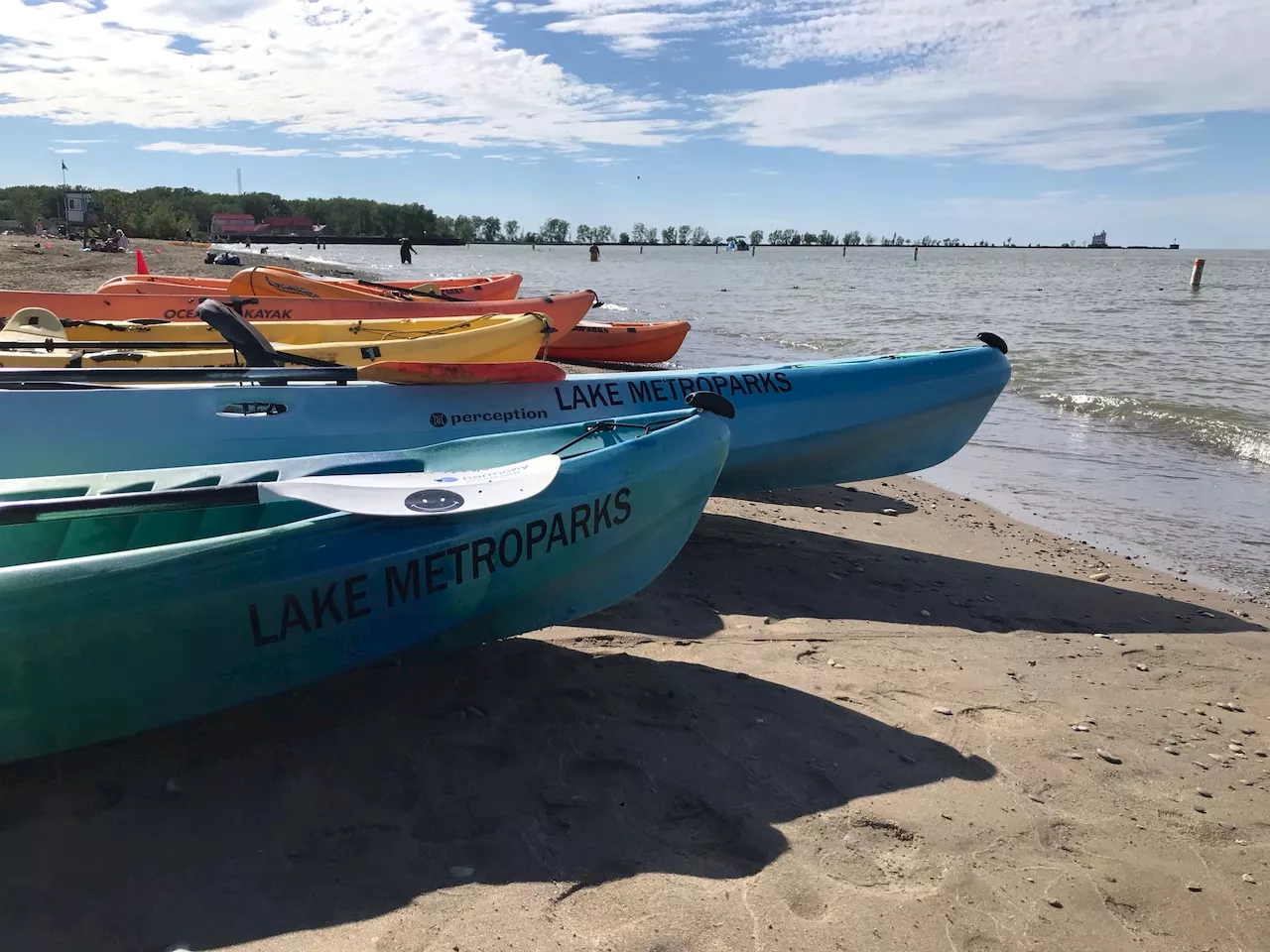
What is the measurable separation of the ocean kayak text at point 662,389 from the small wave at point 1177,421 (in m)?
5.82

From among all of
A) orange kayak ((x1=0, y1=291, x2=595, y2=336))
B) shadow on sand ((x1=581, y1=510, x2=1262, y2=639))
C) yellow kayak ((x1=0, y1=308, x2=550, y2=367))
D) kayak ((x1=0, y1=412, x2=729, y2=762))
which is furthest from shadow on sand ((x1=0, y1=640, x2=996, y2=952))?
orange kayak ((x1=0, y1=291, x2=595, y2=336))

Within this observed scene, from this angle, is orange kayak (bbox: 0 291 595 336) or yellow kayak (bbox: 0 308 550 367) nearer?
yellow kayak (bbox: 0 308 550 367)

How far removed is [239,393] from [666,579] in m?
2.45

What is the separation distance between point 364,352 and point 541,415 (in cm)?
188

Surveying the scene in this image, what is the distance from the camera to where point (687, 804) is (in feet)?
8.92

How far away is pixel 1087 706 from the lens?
3.64m

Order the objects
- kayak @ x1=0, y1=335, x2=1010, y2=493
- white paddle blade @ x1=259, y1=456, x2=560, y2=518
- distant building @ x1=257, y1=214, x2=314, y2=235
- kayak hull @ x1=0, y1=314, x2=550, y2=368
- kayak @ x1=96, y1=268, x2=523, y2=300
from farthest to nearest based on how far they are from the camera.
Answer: distant building @ x1=257, y1=214, x2=314, y2=235
kayak @ x1=96, y1=268, x2=523, y2=300
kayak hull @ x1=0, y1=314, x2=550, y2=368
kayak @ x1=0, y1=335, x2=1010, y2=493
white paddle blade @ x1=259, y1=456, x2=560, y2=518

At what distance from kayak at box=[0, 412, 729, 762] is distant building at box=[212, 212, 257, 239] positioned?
118015 millimetres

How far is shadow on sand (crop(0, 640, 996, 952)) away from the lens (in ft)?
7.31

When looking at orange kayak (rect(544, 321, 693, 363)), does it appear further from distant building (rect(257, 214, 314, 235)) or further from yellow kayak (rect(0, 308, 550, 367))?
distant building (rect(257, 214, 314, 235))

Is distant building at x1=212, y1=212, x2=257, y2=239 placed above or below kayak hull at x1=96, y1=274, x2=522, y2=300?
above

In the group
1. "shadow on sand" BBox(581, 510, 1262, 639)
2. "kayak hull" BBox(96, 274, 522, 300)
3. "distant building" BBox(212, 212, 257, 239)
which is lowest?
"shadow on sand" BBox(581, 510, 1262, 639)

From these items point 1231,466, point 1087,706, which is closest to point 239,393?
point 1087,706

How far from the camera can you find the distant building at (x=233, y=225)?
108250mm
